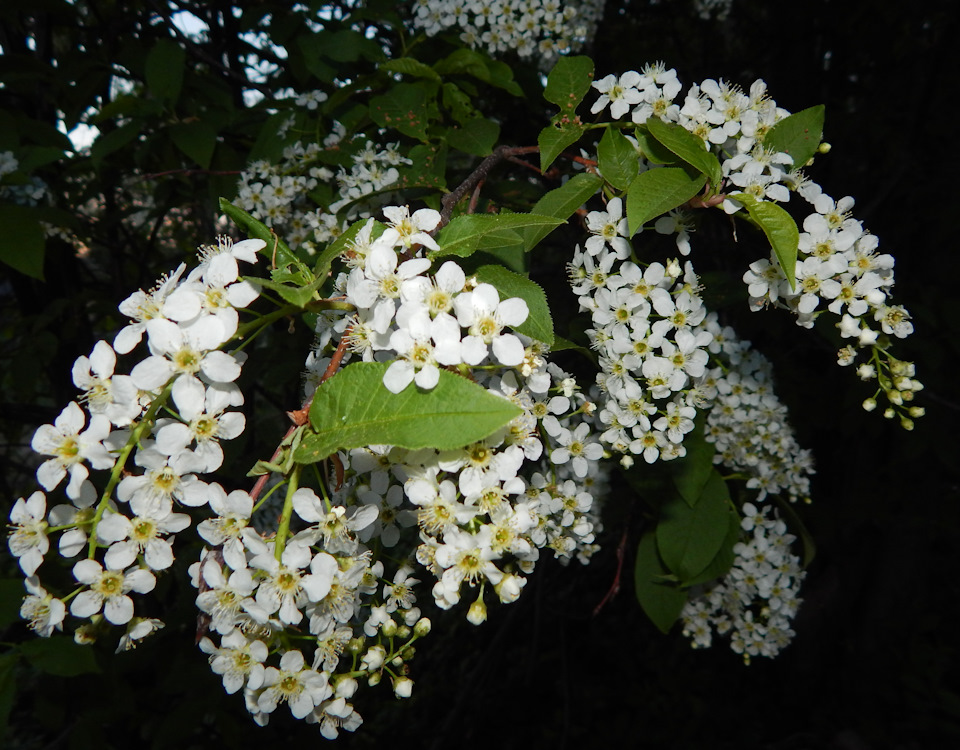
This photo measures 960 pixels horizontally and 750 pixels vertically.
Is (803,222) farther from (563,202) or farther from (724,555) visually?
(724,555)

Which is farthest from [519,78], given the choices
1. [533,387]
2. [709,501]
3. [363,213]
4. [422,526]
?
[422,526]

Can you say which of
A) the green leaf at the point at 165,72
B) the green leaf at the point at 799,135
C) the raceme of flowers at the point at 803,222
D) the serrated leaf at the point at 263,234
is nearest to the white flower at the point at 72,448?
the serrated leaf at the point at 263,234

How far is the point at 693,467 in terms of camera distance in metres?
2.18

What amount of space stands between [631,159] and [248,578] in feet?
4.19

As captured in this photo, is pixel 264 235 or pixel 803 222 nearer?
pixel 264 235

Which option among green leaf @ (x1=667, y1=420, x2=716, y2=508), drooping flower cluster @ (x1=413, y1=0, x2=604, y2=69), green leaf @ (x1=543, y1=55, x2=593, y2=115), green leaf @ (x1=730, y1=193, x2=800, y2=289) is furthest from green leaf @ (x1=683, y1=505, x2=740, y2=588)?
drooping flower cluster @ (x1=413, y1=0, x2=604, y2=69)

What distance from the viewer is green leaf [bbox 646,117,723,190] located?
4.62 ft

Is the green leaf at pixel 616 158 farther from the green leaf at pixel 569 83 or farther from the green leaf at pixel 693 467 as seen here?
the green leaf at pixel 693 467

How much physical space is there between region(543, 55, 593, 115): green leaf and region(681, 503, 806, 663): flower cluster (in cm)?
172

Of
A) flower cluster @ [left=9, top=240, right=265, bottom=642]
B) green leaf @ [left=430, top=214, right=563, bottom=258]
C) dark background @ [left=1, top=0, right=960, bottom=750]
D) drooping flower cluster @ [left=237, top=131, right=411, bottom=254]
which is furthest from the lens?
dark background @ [left=1, top=0, right=960, bottom=750]

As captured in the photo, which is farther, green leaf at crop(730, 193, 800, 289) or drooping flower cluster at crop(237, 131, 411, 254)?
drooping flower cluster at crop(237, 131, 411, 254)

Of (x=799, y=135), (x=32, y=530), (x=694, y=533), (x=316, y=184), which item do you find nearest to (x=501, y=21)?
(x=316, y=184)

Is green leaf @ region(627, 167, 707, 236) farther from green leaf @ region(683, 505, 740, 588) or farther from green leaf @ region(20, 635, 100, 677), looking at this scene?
green leaf @ region(20, 635, 100, 677)

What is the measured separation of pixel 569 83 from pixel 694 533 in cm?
146
